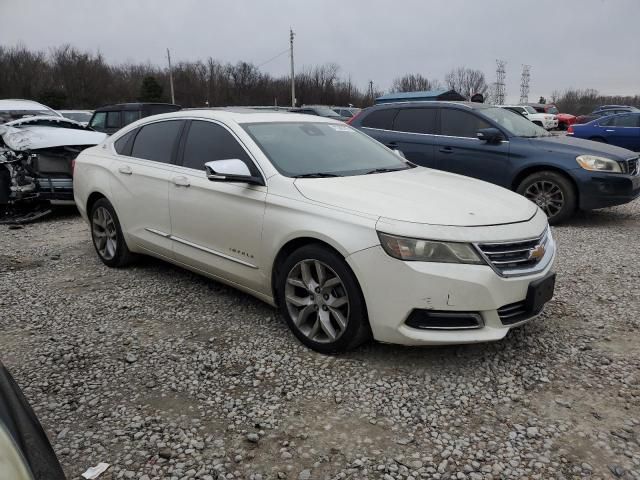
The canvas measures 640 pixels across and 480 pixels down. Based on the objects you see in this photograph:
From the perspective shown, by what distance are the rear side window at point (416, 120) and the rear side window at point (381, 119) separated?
106 millimetres

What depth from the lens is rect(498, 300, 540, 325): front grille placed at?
2.96 m

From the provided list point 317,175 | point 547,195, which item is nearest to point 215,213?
point 317,175

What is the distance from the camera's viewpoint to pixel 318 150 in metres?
3.92

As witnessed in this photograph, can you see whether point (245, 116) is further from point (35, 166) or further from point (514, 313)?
point (35, 166)

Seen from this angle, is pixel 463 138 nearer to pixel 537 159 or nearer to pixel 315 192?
pixel 537 159

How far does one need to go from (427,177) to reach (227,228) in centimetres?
156

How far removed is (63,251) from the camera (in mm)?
5805

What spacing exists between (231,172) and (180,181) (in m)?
0.83

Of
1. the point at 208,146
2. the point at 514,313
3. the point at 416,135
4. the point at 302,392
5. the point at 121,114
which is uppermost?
the point at 121,114

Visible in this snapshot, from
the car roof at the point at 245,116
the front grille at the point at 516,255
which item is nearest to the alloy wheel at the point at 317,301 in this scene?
the front grille at the point at 516,255

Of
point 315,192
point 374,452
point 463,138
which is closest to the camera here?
point 374,452

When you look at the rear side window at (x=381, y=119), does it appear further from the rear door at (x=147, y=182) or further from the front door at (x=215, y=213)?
the front door at (x=215, y=213)

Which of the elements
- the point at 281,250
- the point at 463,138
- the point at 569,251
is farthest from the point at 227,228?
the point at 463,138

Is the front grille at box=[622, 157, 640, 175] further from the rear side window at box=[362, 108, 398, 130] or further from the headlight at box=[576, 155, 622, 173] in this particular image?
the rear side window at box=[362, 108, 398, 130]
